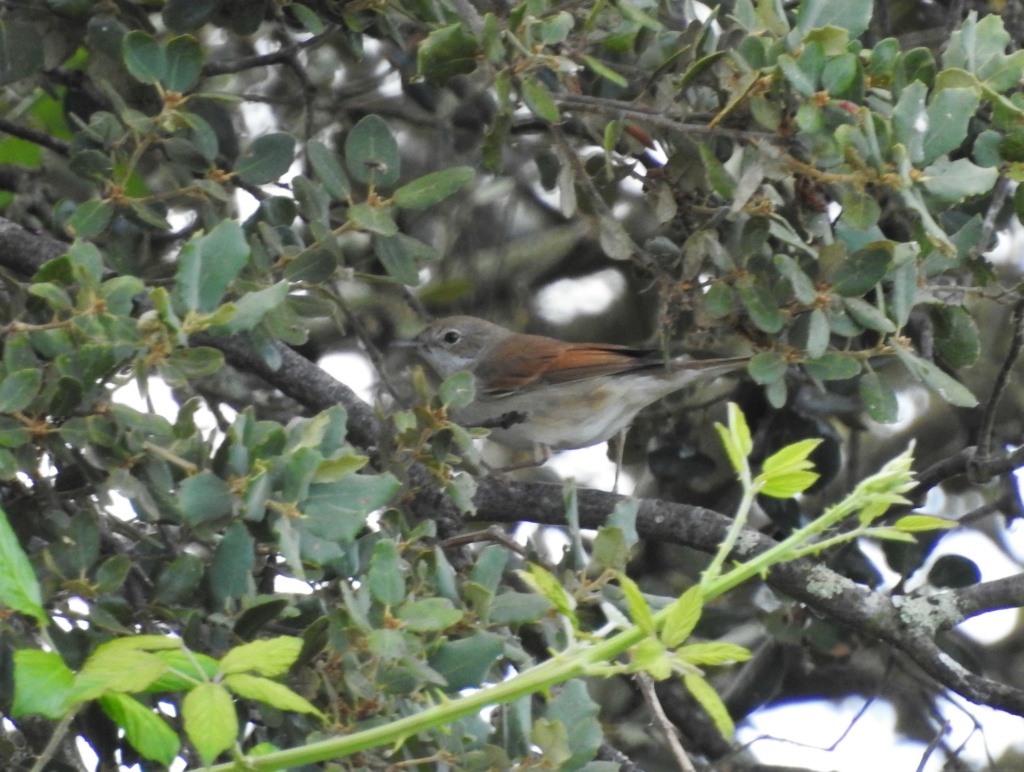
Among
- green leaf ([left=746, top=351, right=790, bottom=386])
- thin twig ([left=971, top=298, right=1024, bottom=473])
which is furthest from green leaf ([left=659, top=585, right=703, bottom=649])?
thin twig ([left=971, top=298, right=1024, bottom=473])

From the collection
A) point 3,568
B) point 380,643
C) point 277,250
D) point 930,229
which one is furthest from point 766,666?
point 3,568

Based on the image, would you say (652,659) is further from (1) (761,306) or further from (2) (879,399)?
(2) (879,399)

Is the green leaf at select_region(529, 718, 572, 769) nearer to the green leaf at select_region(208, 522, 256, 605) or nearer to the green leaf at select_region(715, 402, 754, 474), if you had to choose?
the green leaf at select_region(208, 522, 256, 605)

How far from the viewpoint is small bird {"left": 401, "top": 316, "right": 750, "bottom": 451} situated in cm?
523

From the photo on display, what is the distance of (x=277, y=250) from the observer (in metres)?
2.88

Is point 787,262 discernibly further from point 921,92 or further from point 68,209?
point 68,209

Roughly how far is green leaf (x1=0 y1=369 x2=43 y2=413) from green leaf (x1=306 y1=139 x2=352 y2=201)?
3.38ft

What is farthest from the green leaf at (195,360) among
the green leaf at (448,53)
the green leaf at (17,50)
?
the green leaf at (17,50)

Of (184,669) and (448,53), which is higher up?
(448,53)

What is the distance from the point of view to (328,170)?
9.77ft

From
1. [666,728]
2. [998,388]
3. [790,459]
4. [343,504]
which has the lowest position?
[998,388]

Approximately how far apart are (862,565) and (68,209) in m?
2.86

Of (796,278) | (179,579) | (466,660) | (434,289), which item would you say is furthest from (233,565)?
(434,289)

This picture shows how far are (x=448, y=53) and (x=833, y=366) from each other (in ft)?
4.03
